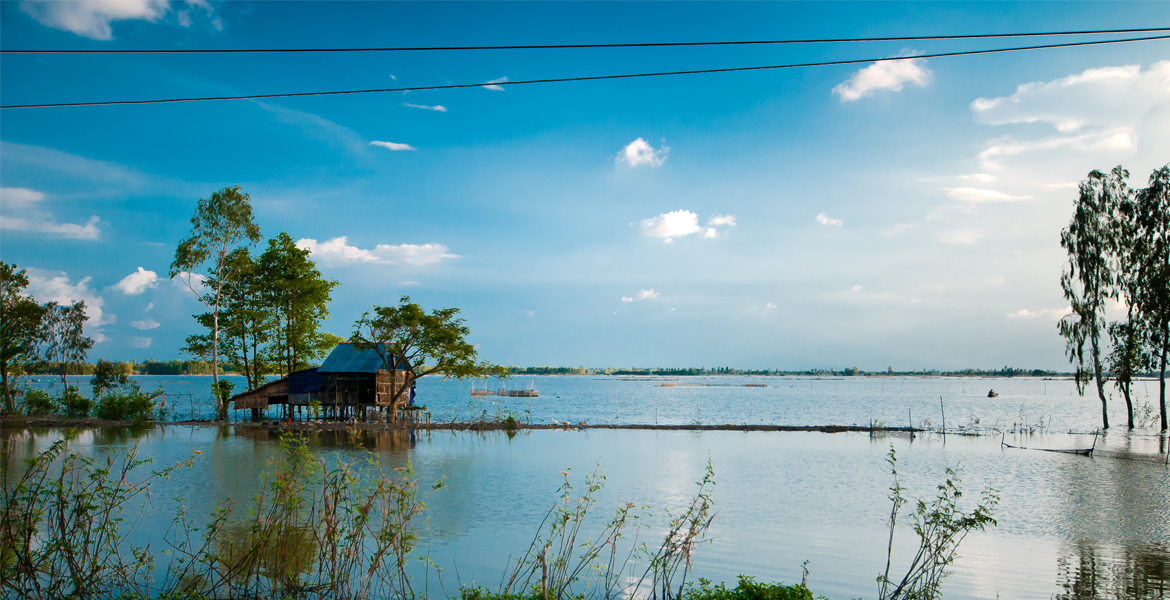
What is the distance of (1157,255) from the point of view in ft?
84.4

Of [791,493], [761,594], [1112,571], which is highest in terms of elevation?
[761,594]

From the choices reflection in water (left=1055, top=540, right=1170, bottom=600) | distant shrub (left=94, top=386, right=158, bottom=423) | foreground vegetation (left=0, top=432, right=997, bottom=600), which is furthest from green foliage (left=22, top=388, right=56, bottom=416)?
reflection in water (left=1055, top=540, right=1170, bottom=600)

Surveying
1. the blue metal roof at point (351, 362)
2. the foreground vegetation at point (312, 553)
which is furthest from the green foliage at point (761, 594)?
the blue metal roof at point (351, 362)

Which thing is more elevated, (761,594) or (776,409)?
(761,594)

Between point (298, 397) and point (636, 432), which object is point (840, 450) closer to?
point (636, 432)

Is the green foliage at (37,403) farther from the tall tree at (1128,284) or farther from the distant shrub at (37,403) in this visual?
the tall tree at (1128,284)

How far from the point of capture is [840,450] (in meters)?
25.6

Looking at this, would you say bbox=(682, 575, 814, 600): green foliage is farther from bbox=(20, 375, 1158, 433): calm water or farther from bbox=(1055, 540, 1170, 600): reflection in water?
bbox=(20, 375, 1158, 433): calm water

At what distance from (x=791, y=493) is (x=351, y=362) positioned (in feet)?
80.7

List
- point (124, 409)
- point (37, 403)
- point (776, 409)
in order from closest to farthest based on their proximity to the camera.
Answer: point (124, 409)
point (37, 403)
point (776, 409)

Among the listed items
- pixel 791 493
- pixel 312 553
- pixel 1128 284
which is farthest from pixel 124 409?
pixel 1128 284

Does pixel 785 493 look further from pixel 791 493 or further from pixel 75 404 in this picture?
pixel 75 404

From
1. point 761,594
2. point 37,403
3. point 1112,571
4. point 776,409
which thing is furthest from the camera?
point 776,409

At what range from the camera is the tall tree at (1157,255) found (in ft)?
83.1
